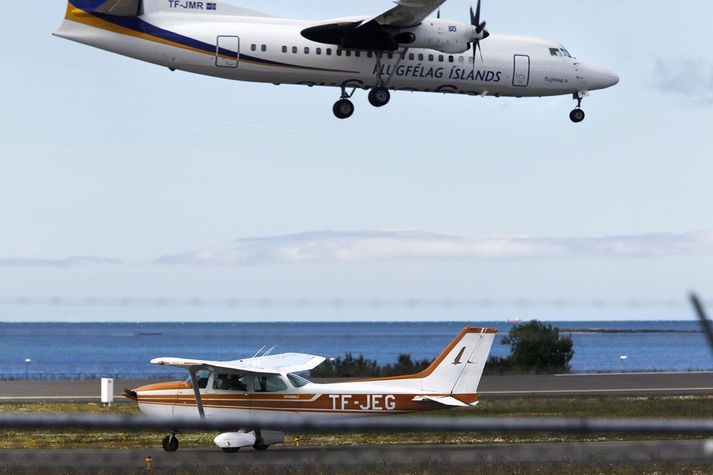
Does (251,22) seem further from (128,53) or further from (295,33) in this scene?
(128,53)

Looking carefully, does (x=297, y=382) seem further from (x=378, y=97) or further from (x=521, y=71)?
(x=521, y=71)

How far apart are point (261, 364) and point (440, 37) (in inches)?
661

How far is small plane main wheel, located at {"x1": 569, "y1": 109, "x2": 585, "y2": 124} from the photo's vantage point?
44906 millimetres

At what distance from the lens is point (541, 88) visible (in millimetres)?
44188

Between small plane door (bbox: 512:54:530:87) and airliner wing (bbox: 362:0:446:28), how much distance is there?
467 centimetres

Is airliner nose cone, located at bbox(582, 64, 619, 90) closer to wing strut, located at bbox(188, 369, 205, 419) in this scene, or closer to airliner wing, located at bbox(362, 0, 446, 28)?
airliner wing, located at bbox(362, 0, 446, 28)

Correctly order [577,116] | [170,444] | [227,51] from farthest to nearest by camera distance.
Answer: [577,116], [227,51], [170,444]

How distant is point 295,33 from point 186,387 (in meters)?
16.2

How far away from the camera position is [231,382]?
1089 inches

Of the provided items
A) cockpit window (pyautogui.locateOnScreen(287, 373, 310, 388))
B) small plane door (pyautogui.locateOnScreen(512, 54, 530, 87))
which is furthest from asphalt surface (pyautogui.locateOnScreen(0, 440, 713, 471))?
small plane door (pyautogui.locateOnScreen(512, 54, 530, 87))

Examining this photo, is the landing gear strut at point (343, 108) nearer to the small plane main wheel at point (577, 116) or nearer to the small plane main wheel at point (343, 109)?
the small plane main wheel at point (343, 109)

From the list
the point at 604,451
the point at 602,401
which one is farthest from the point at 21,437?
the point at 602,401

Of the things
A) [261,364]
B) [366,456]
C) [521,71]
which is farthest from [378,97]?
[366,456]

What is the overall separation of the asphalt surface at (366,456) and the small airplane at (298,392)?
938 mm
